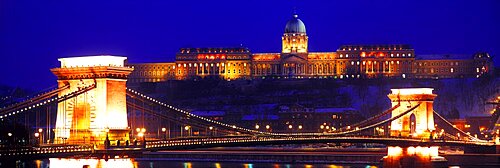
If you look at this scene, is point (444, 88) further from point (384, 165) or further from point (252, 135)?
point (252, 135)

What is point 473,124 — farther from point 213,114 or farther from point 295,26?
point 295,26

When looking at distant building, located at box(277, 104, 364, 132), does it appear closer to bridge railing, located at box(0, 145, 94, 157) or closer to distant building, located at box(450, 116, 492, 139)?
distant building, located at box(450, 116, 492, 139)

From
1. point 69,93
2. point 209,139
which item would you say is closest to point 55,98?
point 69,93

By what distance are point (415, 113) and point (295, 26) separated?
117 metres

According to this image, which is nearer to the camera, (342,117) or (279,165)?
(279,165)

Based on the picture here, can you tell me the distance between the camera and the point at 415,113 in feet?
261

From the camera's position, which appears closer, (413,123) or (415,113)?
(415,113)

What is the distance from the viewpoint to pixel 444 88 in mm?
167500

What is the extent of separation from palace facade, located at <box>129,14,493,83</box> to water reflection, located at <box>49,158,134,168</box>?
13408 centimetres

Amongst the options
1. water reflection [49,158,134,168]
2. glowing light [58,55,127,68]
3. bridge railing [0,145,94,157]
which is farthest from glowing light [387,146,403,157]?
bridge railing [0,145,94,157]

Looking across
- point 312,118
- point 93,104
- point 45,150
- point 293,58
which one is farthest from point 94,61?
point 293,58

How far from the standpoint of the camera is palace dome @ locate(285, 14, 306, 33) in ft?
640

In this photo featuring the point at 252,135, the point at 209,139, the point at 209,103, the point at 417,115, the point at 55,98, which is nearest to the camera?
the point at 55,98

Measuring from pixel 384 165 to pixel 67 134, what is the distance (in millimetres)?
32613
